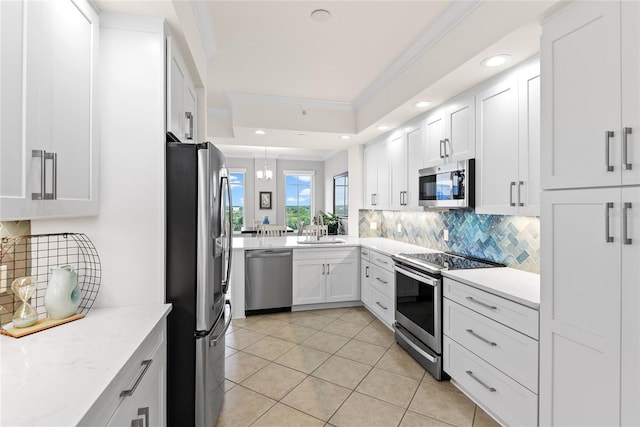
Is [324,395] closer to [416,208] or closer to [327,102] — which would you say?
[416,208]

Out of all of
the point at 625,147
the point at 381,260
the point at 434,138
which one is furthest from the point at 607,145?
the point at 381,260

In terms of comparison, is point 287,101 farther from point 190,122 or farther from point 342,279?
point 342,279

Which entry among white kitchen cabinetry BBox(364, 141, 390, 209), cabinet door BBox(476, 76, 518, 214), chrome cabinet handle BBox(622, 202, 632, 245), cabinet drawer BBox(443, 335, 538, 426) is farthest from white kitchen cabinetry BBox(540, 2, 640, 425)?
white kitchen cabinetry BBox(364, 141, 390, 209)

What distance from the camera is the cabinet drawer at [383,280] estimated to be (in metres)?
3.32

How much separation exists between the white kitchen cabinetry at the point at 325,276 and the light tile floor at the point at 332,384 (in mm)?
614

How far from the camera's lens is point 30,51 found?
1.04 metres

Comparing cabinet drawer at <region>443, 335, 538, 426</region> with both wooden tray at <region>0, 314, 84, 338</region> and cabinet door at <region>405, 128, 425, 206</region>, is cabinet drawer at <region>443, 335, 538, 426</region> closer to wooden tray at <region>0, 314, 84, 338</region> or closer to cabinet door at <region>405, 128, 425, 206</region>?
cabinet door at <region>405, 128, 425, 206</region>

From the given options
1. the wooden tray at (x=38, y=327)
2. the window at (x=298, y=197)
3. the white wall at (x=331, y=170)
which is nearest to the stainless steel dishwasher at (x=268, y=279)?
the wooden tray at (x=38, y=327)

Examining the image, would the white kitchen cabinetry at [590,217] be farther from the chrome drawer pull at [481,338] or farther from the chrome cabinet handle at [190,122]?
the chrome cabinet handle at [190,122]

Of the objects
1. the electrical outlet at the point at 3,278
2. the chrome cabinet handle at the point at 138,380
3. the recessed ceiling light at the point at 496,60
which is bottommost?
the chrome cabinet handle at the point at 138,380

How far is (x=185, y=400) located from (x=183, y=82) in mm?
1978

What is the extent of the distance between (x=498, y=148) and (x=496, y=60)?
0.60 meters

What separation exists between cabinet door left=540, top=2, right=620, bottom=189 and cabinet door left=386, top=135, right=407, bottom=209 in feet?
6.75

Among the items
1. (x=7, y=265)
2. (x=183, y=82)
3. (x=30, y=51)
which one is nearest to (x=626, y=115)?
(x=30, y=51)
